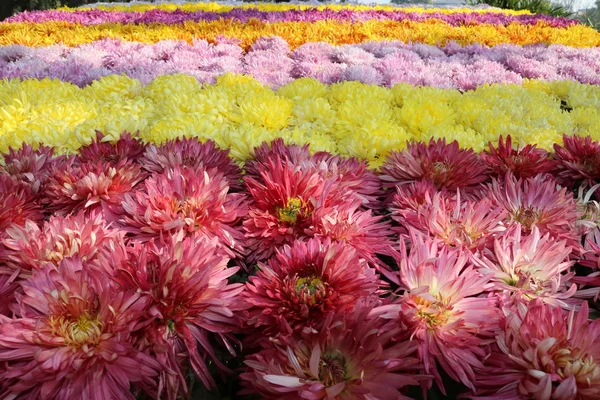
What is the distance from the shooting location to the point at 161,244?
38.3 inches

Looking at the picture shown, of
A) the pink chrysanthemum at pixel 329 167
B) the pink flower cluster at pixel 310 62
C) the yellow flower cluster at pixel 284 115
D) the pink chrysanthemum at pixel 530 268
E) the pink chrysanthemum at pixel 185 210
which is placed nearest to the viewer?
the pink chrysanthemum at pixel 530 268

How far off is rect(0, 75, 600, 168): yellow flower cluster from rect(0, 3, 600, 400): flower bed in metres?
0.01

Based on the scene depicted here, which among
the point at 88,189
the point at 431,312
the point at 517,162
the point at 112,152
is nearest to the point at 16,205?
the point at 88,189

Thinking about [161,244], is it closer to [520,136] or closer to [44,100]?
[520,136]

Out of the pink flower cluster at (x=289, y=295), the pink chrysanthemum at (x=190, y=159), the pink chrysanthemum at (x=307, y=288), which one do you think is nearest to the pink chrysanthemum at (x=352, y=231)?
the pink flower cluster at (x=289, y=295)

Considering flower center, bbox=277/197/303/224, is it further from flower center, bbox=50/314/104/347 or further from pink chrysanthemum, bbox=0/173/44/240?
pink chrysanthemum, bbox=0/173/44/240

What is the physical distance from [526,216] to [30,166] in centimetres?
149

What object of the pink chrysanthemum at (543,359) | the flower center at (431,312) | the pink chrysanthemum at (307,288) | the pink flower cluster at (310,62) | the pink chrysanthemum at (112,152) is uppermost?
the pink flower cluster at (310,62)

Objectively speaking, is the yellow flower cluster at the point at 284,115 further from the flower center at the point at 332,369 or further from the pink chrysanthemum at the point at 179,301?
the flower center at the point at 332,369

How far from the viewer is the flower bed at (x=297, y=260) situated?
74 cm

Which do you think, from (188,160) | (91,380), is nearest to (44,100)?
(188,160)

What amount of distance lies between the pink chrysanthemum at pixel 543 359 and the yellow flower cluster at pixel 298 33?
396 centimetres

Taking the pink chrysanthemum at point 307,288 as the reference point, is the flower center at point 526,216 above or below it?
below

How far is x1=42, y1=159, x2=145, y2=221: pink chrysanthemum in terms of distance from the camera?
1.19m
